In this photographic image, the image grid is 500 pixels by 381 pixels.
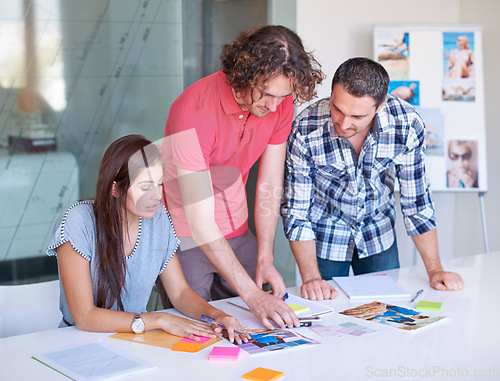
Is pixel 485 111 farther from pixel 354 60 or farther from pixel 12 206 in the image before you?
pixel 12 206

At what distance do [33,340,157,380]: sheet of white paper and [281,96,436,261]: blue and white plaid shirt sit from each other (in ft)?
2.85

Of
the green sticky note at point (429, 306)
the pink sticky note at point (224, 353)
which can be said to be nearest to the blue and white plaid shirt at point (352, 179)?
the green sticky note at point (429, 306)

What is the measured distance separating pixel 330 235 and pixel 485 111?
2.03 metres

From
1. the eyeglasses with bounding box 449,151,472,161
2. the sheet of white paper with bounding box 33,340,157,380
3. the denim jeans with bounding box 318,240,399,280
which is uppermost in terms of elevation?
the eyeglasses with bounding box 449,151,472,161

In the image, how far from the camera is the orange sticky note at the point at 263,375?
3.65ft

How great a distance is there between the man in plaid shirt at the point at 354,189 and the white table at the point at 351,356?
44 cm

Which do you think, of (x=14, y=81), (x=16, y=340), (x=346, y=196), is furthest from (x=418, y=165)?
(x=14, y=81)

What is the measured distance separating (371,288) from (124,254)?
753mm

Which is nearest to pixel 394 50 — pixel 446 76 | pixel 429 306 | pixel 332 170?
pixel 446 76

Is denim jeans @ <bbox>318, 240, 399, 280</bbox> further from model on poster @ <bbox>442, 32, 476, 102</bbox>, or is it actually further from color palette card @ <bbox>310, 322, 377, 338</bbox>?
model on poster @ <bbox>442, 32, 476, 102</bbox>

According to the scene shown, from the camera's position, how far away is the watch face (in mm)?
1393

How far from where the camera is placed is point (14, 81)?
269 cm

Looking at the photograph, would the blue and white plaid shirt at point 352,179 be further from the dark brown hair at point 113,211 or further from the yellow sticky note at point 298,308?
the dark brown hair at point 113,211

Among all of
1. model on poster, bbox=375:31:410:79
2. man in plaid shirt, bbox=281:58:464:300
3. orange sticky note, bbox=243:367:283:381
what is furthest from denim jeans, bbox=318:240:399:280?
model on poster, bbox=375:31:410:79
